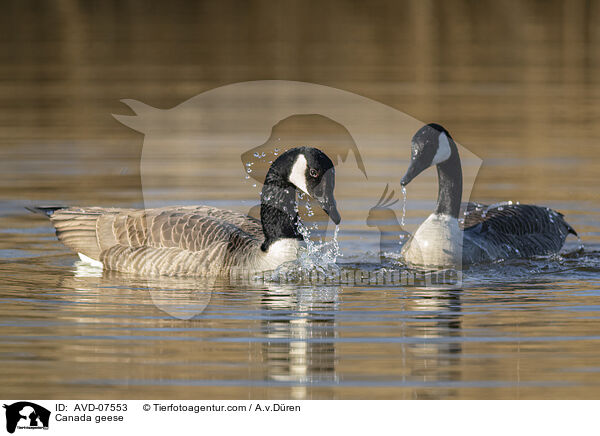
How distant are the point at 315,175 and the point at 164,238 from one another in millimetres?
1994

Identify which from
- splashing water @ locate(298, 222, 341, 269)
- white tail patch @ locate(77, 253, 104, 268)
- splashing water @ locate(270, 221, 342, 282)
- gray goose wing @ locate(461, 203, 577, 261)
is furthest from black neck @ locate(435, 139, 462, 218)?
white tail patch @ locate(77, 253, 104, 268)

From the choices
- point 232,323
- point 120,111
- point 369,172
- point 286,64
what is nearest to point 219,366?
point 232,323

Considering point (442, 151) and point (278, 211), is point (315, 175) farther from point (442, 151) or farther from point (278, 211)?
point (442, 151)

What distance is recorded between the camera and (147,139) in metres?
21.9

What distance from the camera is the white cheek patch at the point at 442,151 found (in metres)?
14.6

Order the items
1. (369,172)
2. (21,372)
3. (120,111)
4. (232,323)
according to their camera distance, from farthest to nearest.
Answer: (120,111) < (369,172) < (232,323) < (21,372)

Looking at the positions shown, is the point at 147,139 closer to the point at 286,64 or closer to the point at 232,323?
the point at 286,64

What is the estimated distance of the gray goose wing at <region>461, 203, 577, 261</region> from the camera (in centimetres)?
1459

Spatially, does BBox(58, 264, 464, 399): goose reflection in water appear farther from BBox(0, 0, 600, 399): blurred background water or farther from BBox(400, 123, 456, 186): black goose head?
BBox(400, 123, 456, 186): black goose head

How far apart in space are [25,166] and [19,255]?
518 cm

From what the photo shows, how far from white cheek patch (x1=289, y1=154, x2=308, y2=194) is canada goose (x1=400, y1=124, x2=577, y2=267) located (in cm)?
132

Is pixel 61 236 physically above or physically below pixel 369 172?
below
